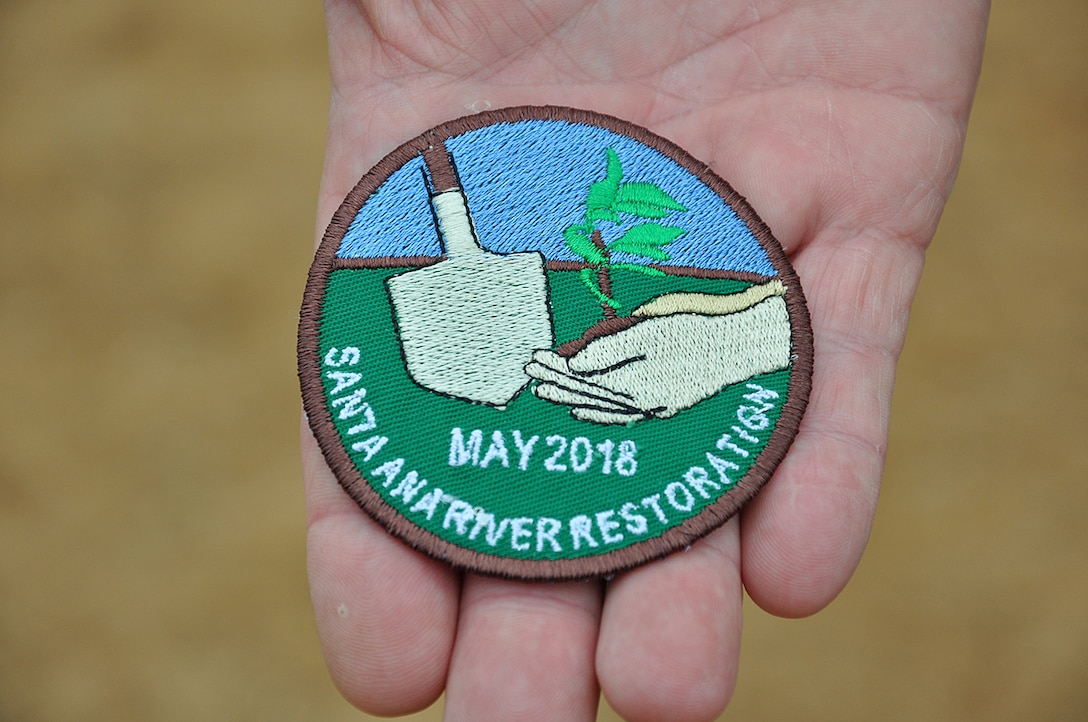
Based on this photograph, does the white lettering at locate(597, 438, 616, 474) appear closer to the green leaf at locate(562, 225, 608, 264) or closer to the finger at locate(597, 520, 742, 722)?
the finger at locate(597, 520, 742, 722)

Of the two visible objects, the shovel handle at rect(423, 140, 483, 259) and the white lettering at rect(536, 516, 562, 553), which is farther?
the shovel handle at rect(423, 140, 483, 259)

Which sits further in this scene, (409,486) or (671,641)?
(409,486)

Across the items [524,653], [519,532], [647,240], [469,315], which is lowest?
[524,653]

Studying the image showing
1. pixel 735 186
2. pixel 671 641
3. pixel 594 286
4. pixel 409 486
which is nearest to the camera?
pixel 671 641

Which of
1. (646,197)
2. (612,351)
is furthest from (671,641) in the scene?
(646,197)

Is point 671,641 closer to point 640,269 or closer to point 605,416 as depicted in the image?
point 605,416

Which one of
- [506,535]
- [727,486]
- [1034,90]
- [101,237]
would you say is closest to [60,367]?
[101,237]

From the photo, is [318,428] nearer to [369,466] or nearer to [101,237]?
[369,466]

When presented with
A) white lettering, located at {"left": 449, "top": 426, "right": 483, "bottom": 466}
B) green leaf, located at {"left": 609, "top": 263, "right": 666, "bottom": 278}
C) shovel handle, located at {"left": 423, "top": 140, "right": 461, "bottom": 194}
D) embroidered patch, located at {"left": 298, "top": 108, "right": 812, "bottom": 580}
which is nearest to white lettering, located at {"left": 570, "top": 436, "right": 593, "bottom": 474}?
embroidered patch, located at {"left": 298, "top": 108, "right": 812, "bottom": 580}
